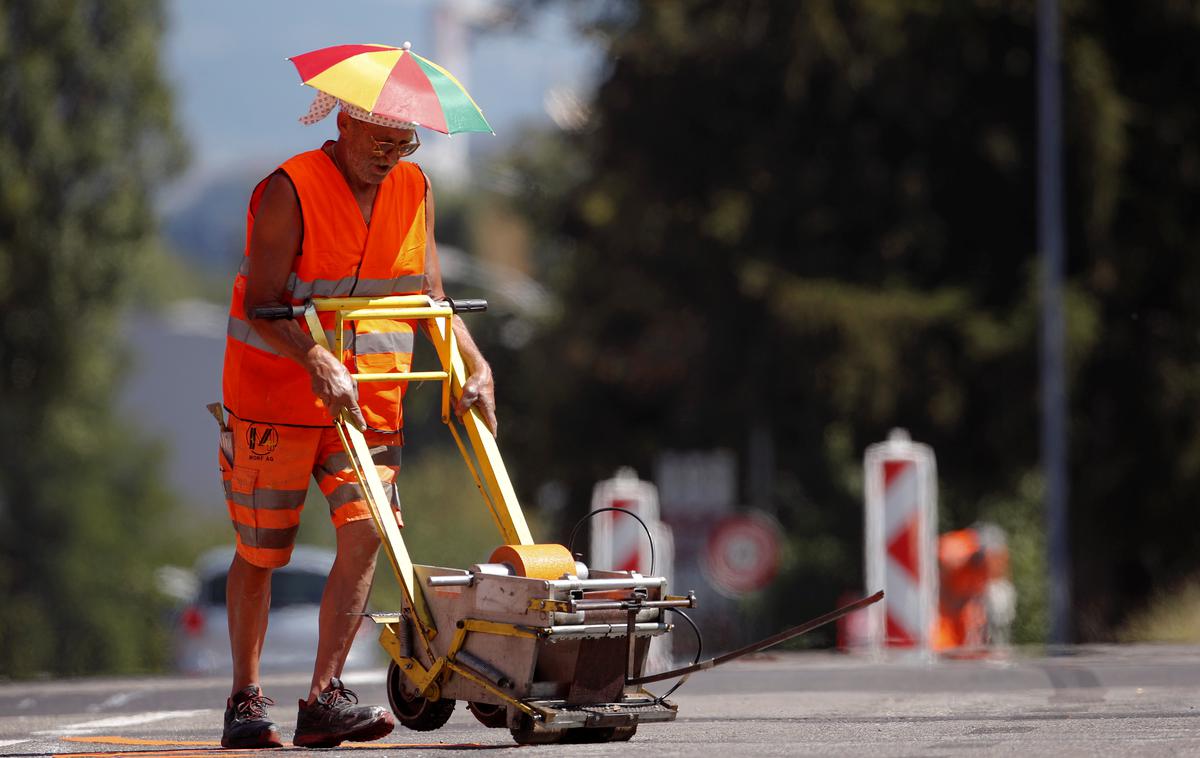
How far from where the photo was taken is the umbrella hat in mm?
6547

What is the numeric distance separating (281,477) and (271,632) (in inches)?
486

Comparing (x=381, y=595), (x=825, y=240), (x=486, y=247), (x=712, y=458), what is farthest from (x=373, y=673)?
(x=486, y=247)

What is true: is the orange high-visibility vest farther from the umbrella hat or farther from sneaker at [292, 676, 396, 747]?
sneaker at [292, 676, 396, 747]

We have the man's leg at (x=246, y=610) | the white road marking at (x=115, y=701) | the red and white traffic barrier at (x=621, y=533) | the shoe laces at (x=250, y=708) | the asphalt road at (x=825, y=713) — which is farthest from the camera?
the red and white traffic barrier at (x=621, y=533)

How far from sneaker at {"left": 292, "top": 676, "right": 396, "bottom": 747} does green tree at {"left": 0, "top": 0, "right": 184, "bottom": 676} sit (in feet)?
101

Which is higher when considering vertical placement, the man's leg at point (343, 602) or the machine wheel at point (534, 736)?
the man's leg at point (343, 602)

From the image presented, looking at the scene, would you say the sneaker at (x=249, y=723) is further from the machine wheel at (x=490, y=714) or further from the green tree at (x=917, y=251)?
the green tree at (x=917, y=251)

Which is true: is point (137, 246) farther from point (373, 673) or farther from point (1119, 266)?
point (373, 673)

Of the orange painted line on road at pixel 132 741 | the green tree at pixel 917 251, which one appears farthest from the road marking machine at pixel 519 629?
the green tree at pixel 917 251

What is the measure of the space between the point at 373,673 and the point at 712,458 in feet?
58.5

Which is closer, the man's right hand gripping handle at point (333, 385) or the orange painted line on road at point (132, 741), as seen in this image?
the man's right hand gripping handle at point (333, 385)

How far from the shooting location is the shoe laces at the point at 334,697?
21.5 feet

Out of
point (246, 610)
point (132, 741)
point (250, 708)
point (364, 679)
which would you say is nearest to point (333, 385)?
point (246, 610)

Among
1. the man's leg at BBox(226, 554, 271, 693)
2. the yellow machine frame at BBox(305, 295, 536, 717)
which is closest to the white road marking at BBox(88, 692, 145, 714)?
the man's leg at BBox(226, 554, 271, 693)
